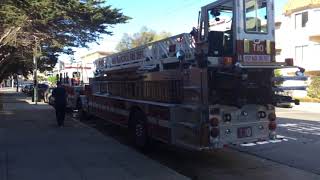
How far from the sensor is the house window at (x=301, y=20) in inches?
1989

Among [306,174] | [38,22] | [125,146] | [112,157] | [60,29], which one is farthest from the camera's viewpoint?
[60,29]

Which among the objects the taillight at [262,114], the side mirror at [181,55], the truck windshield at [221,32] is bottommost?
the taillight at [262,114]

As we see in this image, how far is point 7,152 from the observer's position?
12.2m

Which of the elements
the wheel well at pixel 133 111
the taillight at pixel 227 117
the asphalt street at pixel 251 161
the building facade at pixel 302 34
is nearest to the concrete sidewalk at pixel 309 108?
the building facade at pixel 302 34

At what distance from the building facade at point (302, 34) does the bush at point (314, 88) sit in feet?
19.0

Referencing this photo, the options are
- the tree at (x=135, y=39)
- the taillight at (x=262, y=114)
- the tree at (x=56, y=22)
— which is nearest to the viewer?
the taillight at (x=262, y=114)

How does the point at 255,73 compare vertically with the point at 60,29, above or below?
below

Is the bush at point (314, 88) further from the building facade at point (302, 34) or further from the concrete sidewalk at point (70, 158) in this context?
the concrete sidewalk at point (70, 158)

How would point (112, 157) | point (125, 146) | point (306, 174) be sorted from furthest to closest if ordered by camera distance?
point (125, 146) → point (112, 157) → point (306, 174)

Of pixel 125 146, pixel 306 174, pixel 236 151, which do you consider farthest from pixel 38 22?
pixel 306 174

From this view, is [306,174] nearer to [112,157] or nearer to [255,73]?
[255,73]

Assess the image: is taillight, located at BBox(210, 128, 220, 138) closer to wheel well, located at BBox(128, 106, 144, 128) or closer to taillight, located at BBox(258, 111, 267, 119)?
taillight, located at BBox(258, 111, 267, 119)

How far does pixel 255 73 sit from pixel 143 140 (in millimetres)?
3511

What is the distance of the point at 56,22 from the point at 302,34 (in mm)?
29042
